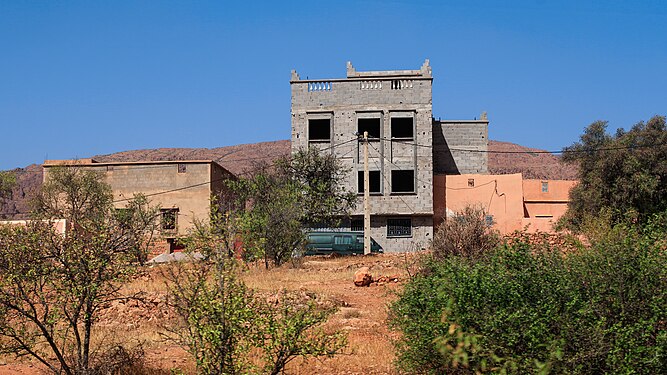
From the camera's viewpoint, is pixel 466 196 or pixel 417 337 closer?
pixel 417 337

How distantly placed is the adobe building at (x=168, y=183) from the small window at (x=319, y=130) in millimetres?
5832

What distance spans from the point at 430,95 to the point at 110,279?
33.0m

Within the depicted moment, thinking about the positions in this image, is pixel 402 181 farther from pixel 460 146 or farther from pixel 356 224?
pixel 460 146

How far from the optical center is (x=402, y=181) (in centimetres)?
4309

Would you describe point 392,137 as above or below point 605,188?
above

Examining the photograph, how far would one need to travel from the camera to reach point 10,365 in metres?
12.7

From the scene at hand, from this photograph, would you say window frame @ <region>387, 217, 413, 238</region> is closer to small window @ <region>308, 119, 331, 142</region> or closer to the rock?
small window @ <region>308, 119, 331, 142</region>

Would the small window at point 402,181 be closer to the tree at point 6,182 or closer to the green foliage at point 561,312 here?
the tree at point 6,182

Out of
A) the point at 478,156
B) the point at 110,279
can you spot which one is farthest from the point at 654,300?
the point at 478,156

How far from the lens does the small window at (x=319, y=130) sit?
140ft

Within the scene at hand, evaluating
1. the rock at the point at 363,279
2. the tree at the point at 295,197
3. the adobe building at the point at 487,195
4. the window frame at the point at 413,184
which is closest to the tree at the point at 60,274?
the rock at the point at 363,279

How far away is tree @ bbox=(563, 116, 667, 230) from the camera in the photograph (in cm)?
3406

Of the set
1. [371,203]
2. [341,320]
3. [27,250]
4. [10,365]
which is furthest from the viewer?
[371,203]

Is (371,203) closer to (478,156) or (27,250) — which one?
(478,156)
